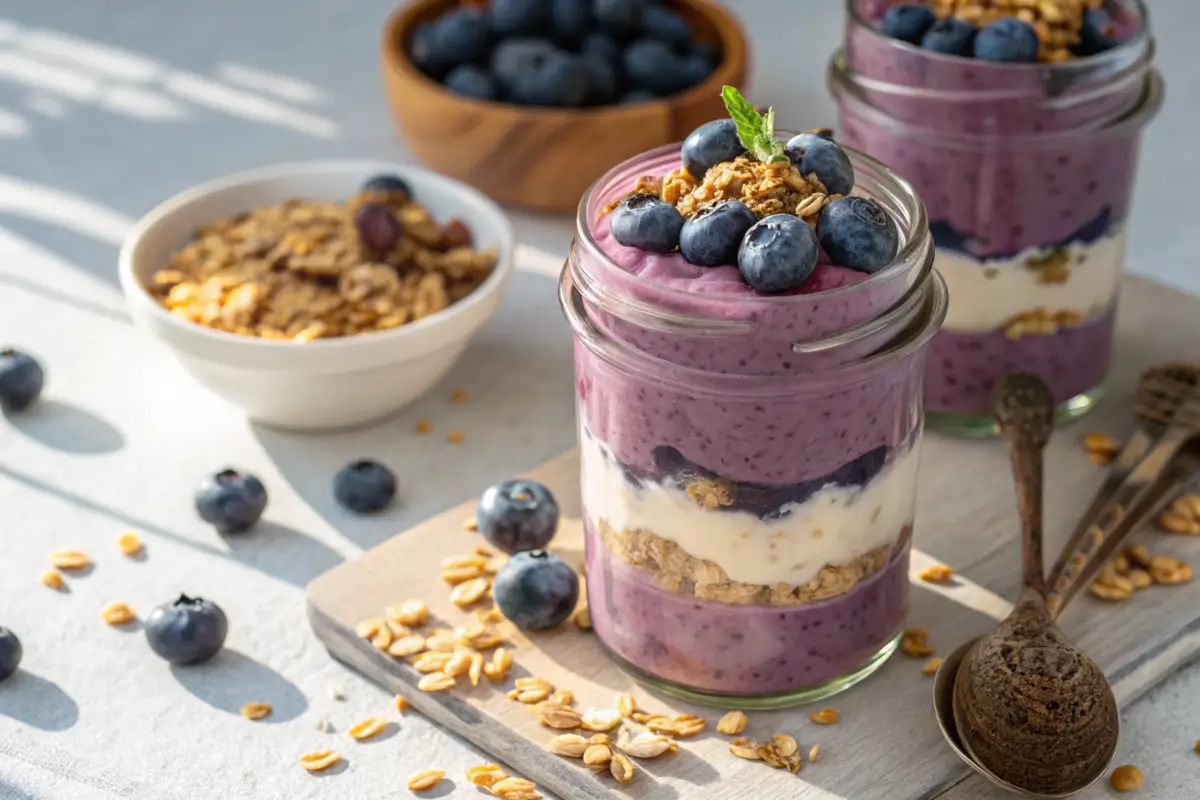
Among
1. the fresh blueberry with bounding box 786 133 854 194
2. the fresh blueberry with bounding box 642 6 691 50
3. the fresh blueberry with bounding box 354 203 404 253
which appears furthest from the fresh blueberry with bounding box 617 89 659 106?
the fresh blueberry with bounding box 786 133 854 194

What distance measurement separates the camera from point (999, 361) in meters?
1.68

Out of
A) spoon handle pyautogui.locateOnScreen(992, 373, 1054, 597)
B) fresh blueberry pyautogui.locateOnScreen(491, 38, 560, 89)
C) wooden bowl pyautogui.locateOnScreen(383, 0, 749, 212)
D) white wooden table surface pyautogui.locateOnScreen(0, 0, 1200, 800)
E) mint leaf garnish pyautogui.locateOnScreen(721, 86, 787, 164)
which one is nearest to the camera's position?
mint leaf garnish pyautogui.locateOnScreen(721, 86, 787, 164)

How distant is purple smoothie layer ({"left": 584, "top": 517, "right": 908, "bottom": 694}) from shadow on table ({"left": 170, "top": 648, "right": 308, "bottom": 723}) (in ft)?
0.98

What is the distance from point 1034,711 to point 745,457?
30 cm

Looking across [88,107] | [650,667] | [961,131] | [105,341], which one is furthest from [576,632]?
[88,107]

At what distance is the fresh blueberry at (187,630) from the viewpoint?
1434 mm

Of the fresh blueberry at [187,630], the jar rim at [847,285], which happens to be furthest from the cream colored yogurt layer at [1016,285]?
the fresh blueberry at [187,630]

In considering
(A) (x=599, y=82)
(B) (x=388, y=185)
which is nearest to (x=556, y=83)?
(A) (x=599, y=82)

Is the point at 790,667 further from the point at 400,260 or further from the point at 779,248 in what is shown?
the point at 400,260

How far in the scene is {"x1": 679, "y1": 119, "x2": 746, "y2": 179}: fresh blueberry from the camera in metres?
1.26

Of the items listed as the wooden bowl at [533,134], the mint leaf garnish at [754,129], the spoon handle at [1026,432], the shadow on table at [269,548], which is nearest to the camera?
the mint leaf garnish at [754,129]

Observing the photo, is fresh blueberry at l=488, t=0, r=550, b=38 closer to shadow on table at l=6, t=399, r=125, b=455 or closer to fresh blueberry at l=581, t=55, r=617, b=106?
fresh blueberry at l=581, t=55, r=617, b=106

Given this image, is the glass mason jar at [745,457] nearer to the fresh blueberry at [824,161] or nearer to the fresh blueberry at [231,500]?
the fresh blueberry at [824,161]

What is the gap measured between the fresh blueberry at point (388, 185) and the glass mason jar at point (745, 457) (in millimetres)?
679
